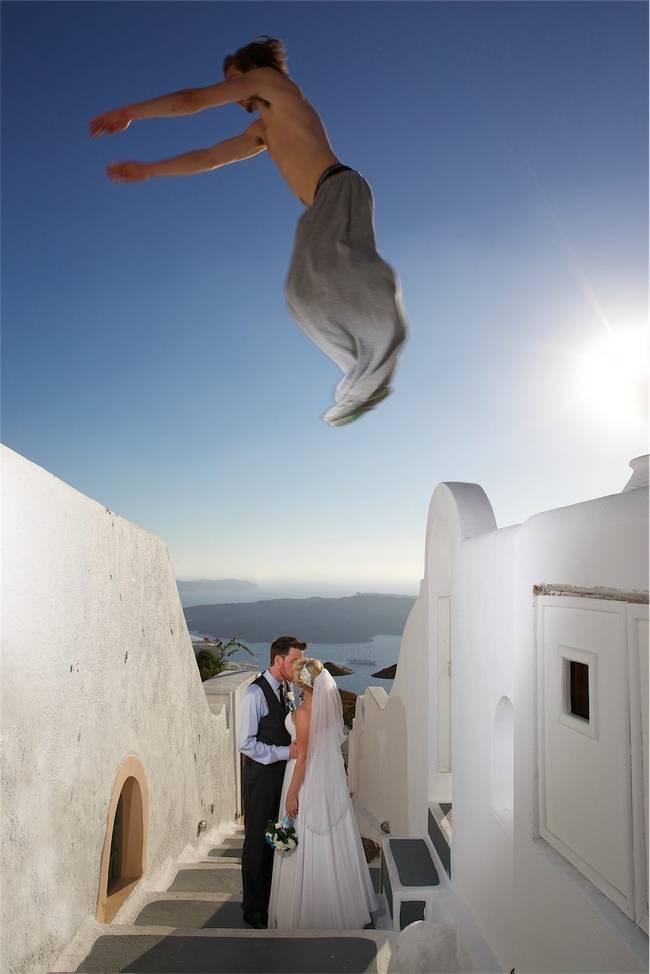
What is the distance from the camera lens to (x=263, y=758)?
471cm

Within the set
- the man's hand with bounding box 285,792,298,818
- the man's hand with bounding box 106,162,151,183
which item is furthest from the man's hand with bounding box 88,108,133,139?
the man's hand with bounding box 285,792,298,818

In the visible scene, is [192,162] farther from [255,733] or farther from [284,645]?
[255,733]

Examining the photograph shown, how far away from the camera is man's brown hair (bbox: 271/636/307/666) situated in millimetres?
4800

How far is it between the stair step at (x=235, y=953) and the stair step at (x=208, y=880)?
1.95 m

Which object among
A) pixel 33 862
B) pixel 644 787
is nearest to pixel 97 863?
pixel 33 862

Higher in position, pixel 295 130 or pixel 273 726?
pixel 295 130

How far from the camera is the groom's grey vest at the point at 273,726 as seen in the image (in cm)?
478

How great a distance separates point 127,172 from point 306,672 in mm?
3381

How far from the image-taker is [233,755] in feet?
30.9

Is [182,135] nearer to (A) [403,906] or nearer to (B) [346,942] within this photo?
(B) [346,942]

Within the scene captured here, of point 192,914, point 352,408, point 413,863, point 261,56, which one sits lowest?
point 192,914

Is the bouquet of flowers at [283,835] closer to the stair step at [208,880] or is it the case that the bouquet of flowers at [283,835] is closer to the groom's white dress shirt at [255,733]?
the groom's white dress shirt at [255,733]

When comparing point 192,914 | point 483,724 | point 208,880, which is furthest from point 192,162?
point 208,880

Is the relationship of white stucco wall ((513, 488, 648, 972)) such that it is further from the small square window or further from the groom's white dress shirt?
the groom's white dress shirt
